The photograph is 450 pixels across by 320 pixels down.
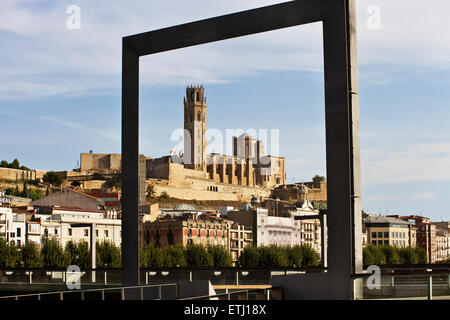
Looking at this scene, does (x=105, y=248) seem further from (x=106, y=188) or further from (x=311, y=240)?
(x=106, y=188)

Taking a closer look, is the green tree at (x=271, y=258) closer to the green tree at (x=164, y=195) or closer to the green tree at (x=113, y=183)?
the green tree at (x=164, y=195)

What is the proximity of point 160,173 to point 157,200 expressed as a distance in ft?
27.2

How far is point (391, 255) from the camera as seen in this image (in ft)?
194

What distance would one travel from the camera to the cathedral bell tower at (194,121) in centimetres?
12500

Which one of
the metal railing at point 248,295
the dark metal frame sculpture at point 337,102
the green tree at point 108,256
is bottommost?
the green tree at point 108,256

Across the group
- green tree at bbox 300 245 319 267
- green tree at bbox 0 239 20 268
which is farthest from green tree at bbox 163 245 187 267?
green tree at bbox 0 239 20 268

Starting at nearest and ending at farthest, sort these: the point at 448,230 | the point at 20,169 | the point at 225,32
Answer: the point at 225,32 < the point at 20,169 < the point at 448,230

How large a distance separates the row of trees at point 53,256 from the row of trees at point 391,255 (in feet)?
61.8

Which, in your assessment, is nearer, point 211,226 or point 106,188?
point 211,226

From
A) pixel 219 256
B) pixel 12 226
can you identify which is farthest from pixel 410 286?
pixel 12 226

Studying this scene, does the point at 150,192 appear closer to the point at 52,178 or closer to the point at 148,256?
the point at 52,178
